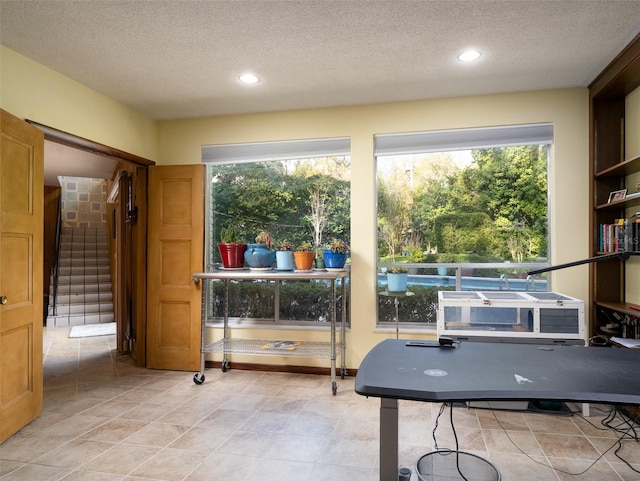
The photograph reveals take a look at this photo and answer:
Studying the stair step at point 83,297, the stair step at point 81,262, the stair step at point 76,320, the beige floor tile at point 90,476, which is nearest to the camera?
the beige floor tile at point 90,476

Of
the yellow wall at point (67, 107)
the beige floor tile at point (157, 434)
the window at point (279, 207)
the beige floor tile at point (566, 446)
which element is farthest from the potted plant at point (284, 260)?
the beige floor tile at point (566, 446)

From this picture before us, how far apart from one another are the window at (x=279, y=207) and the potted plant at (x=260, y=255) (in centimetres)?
29

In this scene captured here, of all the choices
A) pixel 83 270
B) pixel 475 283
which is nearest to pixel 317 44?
pixel 475 283

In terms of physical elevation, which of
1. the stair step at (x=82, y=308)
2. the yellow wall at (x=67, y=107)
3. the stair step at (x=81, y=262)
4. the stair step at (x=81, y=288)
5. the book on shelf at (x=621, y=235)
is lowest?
the stair step at (x=82, y=308)

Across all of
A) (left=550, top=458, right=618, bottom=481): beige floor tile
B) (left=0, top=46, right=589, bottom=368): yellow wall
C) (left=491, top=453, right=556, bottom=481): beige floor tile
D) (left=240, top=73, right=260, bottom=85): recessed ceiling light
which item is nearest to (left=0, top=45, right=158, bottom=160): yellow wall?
(left=0, top=46, right=589, bottom=368): yellow wall

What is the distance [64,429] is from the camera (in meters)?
3.03

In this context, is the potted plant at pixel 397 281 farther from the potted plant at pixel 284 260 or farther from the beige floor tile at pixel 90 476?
the beige floor tile at pixel 90 476

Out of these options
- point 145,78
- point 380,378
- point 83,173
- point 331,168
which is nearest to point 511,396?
point 380,378

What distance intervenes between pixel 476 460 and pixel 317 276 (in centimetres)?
186

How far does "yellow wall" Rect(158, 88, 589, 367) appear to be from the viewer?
3.81 meters

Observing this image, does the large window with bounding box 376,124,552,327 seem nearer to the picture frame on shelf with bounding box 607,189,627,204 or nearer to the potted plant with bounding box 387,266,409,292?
the potted plant with bounding box 387,266,409,292

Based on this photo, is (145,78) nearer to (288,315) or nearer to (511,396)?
(288,315)

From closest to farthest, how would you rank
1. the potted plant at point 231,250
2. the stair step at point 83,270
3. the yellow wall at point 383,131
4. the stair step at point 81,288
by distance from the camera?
the yellow wall at point 383,131
the potted plant at point 231,250
the stair step at point 81,288
the stair step at point 83,270

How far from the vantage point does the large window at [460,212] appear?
3990 millimetres
